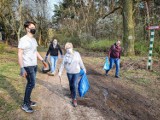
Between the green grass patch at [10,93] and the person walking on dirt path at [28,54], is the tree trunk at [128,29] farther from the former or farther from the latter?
the person walking on dirt path at [28,54]

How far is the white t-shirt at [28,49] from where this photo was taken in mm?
5488

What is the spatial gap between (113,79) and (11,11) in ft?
66.6

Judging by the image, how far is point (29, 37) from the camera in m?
5.66

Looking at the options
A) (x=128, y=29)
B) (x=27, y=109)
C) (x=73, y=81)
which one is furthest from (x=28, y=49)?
(x=128, y=29)

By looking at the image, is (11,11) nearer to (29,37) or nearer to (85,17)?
(85,17)

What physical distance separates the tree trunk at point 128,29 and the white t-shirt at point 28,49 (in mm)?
11929

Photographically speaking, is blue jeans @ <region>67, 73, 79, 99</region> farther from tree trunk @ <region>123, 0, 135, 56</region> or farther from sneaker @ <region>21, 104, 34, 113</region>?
tree trunk @ <region>123, 0, 135, 56</region>

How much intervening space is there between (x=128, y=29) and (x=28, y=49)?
40.1ft

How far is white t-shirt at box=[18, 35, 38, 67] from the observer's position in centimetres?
549

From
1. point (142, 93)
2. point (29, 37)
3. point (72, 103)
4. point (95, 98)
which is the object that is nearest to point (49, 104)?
point (72, 103)

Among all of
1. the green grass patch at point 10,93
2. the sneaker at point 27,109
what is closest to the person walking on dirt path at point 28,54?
the sneaker at point 27,109

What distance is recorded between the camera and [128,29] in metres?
16.6

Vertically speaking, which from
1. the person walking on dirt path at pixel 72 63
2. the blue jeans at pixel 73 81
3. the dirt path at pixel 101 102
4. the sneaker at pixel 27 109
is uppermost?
the person walking on dirt path at pixel 72 63

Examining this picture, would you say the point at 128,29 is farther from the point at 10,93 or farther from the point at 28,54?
the point at 28,54
